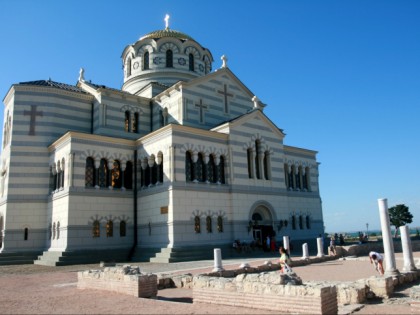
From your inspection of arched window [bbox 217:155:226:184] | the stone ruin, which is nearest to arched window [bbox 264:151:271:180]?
arched window [bbox 217:155:226:184]

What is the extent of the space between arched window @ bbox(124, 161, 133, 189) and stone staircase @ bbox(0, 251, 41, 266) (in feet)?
27.3

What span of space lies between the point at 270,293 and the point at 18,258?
2471 centimetres

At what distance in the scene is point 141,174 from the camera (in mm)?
30750

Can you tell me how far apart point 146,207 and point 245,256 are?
8.12 m

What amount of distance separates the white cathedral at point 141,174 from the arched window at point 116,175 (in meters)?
0.09

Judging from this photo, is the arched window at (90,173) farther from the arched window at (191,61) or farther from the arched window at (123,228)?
the arched window at (191,61)

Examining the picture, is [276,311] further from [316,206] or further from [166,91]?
[316,206]

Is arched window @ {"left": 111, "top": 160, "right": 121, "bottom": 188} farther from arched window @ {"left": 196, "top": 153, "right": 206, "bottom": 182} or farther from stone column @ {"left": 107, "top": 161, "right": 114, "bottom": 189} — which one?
arched window @ {"left": 196, "top": 153, "right": 206, "bottom": 182}

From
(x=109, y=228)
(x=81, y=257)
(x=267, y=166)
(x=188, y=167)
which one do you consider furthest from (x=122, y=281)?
(x=267, y=166)

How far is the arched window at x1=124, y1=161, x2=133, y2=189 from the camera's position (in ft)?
101

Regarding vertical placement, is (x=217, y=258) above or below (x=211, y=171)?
below

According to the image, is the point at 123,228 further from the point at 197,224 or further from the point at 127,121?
the point at 127,121

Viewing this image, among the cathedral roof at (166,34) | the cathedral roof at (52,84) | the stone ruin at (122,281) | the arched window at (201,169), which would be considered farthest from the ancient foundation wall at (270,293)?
the cathedral roof at (166,34)

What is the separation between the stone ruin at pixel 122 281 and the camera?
12.1 meters
